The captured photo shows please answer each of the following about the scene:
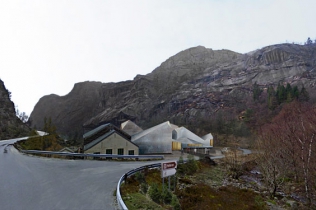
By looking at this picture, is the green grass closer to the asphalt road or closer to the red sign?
the asphalt road

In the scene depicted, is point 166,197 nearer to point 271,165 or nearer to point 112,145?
point 271,165

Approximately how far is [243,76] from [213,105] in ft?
138

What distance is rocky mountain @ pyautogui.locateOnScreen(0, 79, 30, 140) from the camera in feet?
207

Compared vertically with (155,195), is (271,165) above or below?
above

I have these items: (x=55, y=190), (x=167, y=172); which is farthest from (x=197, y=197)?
(x=55, y=190)

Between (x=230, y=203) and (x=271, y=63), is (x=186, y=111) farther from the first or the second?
(x=230, y=203)

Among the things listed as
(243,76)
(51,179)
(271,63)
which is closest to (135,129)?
(51,179)

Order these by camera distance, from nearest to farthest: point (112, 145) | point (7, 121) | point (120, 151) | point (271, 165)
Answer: point (271, 165), point (112, 145), point (120, 151), point (7, 121)

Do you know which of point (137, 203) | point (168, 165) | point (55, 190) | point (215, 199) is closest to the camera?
point (137, 203)

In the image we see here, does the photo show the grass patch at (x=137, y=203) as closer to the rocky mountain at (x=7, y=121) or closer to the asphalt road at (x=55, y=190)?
the asphalt road at (x=55, y=190)

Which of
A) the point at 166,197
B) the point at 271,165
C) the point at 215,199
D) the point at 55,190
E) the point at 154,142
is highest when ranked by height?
the point at 154,142

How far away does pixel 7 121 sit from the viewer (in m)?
67.5

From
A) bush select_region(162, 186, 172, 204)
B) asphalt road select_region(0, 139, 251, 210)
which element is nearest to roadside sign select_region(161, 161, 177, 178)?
bush select_region(162, 186, 172, 204)

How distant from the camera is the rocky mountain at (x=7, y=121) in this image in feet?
207
